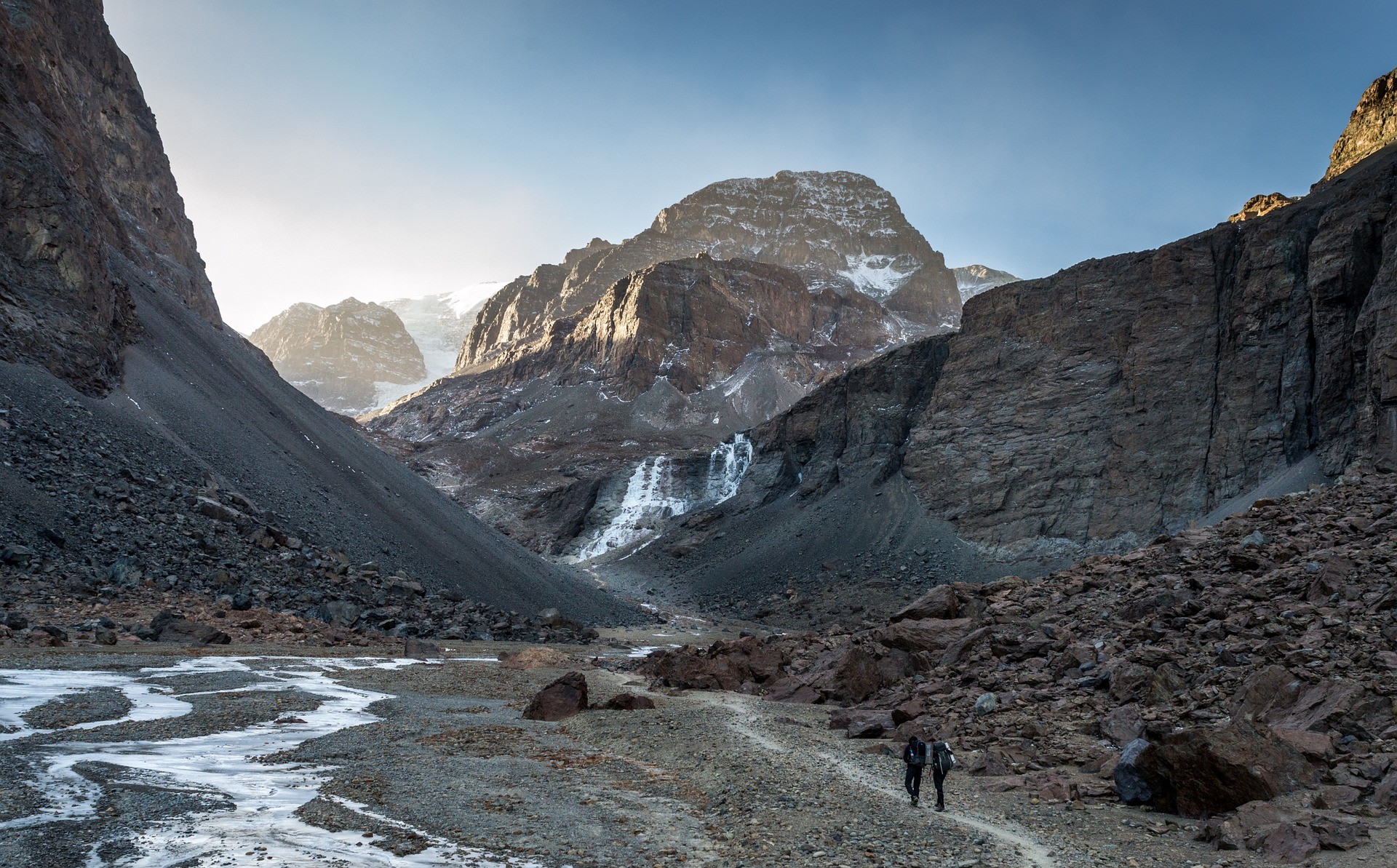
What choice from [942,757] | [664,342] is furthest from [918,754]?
[664,342]

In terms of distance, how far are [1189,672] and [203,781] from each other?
1562cm

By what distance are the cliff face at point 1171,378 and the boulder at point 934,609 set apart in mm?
33189

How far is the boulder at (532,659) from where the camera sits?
2981cm

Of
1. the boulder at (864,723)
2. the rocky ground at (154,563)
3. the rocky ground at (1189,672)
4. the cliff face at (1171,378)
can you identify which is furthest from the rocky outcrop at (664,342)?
the boulder at (864,723)

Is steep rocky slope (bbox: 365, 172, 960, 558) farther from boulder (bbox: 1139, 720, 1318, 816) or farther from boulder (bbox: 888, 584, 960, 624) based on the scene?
boulder (bbox: 1139, 720, 1318, 816)

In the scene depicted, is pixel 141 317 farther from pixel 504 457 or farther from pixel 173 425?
pixel 504 457

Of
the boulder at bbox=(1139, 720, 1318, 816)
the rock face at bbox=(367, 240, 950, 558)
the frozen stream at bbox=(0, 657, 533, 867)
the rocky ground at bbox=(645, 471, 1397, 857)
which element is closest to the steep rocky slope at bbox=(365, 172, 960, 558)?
the rock face at bbox=(367, 240, 950, 558)

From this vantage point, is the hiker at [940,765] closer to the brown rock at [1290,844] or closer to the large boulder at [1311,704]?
the brown rock at [1290,844]

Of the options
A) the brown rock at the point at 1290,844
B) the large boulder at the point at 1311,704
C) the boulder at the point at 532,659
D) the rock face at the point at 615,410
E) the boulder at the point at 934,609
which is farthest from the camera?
the rock face at the point at 615,410

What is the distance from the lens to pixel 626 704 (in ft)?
63.6

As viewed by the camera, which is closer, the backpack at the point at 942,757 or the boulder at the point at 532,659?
the backpack at the point at 942,757

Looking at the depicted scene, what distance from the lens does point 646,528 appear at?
103 meters

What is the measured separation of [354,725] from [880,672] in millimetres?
12874

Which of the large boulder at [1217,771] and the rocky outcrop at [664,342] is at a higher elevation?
the rocky outcrop at [664,342]
